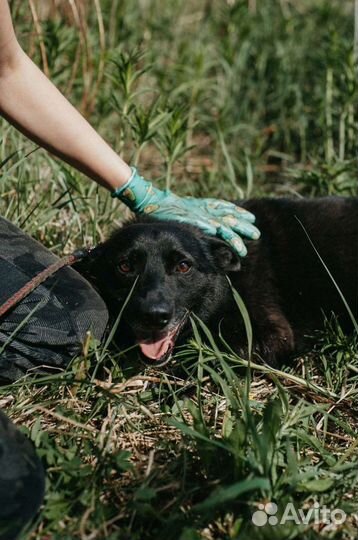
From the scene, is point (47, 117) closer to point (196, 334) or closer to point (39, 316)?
point (39, 316)

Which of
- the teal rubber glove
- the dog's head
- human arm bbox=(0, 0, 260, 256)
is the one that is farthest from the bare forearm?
the dog's head

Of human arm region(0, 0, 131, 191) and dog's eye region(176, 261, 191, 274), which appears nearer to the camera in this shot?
human arm region(0, 0, 131, 191)

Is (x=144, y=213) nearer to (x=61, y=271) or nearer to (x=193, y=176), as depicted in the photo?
(x=61, y=271)

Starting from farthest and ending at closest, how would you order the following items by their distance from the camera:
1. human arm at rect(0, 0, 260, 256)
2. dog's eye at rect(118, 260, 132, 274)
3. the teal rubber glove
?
the teal rubber glove < dog's eye at rect(118, 260, 132, 274) < human arm at rect(0, 0, 260, 256)

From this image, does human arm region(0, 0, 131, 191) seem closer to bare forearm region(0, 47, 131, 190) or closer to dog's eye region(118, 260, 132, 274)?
bare forearm region(0, 47, 131, 190)

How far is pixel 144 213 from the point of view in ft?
10.1

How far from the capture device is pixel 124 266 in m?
2.80

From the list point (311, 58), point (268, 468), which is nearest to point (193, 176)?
point (311, 58)

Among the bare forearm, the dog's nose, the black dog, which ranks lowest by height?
the black dog

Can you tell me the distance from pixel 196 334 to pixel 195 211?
0.80 metres

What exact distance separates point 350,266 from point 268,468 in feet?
4.98

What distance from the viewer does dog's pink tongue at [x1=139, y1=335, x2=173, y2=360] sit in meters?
2.61
